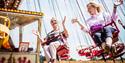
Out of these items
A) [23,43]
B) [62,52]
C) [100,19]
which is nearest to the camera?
[23,43]

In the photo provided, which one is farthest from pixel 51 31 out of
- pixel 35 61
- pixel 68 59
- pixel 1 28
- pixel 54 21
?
pixel 1 28

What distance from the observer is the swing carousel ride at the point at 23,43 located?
150 inches

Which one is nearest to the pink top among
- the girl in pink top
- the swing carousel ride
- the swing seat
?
the girl in pink top

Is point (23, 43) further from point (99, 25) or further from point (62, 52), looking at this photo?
point (99, 25)

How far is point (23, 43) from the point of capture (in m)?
4.23

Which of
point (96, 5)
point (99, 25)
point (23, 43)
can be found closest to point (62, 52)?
point (23, 43)

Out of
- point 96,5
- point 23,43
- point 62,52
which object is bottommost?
point 62,52

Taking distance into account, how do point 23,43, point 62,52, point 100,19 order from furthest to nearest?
point 100,19 < point 62,52 < point 23,43

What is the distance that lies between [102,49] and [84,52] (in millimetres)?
446

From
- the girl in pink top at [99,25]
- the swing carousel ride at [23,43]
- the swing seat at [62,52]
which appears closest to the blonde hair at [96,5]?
the girl in pink top at [99,25]

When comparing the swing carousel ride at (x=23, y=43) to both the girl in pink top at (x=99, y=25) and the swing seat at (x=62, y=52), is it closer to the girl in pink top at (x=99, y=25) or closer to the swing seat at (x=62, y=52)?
the swing seat at (x=62, y=52)

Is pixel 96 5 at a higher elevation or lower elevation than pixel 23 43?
higher

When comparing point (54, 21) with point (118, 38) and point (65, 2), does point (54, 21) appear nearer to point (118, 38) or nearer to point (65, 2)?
point (65, 2)

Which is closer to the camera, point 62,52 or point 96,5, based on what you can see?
point 62,52
